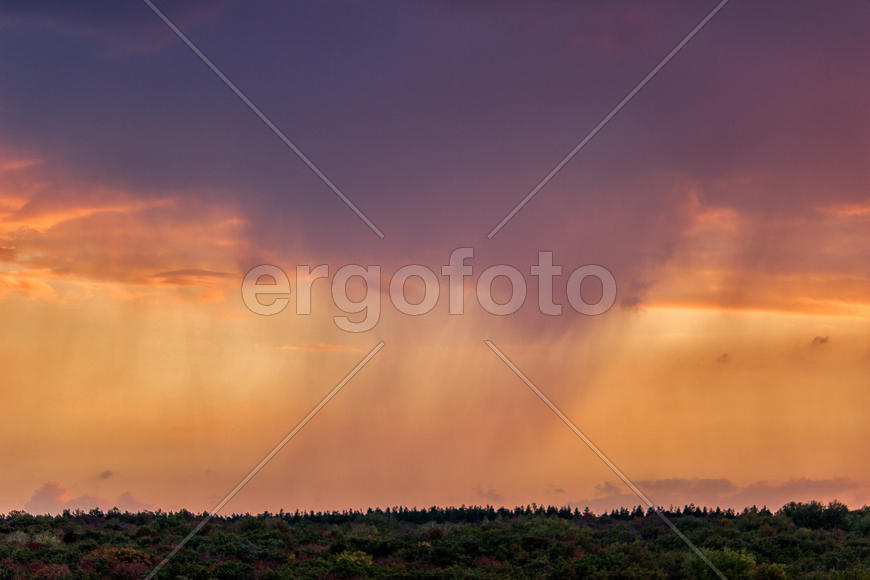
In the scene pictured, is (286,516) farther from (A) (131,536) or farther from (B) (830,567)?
(B) (830,567)

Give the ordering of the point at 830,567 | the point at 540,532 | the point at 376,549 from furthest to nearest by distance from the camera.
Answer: the point at 540,532, the point at 376,549, the point at 830,567

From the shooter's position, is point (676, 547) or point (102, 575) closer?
point (102, 575)

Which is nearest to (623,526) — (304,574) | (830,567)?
(830,567)

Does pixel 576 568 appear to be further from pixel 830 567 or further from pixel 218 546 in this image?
pixel 218 546

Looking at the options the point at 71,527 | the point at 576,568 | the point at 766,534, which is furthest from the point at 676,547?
the point at 71,527

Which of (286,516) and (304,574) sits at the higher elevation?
(286,516)

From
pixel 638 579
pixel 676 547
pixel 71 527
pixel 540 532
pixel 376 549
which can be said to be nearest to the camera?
pixel 638 579
